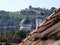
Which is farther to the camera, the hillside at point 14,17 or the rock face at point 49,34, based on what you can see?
the hillside at point 14,17

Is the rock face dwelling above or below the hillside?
above

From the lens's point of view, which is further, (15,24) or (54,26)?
(15,24)

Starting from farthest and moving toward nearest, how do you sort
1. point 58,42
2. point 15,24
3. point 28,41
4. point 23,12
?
point 23,12 < point 15,24 < point 28,41 < point 58,42

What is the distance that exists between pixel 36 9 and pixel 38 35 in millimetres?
143082

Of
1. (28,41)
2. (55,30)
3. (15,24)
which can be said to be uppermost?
(55,30)

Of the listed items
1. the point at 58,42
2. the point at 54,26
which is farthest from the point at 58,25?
the point at 58,42

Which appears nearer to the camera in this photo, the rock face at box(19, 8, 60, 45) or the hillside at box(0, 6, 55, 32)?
the rock face at box(19, 8, 60, 45)

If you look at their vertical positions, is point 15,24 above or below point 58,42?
below

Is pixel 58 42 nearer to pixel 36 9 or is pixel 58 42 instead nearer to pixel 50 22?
pixel 50 22

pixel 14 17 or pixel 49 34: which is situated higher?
pixel 49 34

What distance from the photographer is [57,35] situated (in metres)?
2.55

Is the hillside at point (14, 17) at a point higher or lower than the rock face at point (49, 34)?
lower

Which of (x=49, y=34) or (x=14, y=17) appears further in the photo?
(x=14, y=17)

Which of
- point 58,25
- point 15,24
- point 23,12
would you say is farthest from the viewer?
point 23,12
